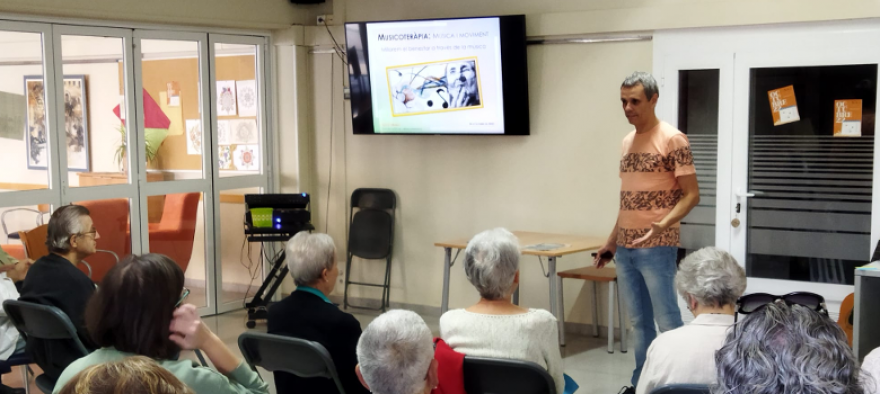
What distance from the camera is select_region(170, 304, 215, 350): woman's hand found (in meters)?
2.29

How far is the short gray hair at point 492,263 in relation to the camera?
2920mm

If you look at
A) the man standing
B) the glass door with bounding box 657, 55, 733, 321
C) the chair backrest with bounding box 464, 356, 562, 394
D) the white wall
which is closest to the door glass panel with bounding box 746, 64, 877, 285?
the glass door with bounding box 657, 55, 733, 321

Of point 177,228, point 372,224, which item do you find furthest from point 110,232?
point 372,224

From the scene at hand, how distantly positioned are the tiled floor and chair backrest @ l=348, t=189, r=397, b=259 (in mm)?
619

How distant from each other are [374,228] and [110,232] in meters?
1.95

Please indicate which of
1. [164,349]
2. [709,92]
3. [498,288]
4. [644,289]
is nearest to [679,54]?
[709,92]

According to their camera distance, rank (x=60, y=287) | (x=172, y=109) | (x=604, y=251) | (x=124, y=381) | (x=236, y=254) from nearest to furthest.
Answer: (x=124, y=381)
(x=60, y=287)
(x=604, y=251)
(x=172, y=109)
(x=236, y=254)

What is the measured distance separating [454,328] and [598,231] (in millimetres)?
3273

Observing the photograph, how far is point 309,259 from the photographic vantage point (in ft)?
10.5

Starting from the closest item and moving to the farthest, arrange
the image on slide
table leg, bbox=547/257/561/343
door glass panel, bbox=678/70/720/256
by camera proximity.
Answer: table leg, bbox=547/257/561/343
door glass panel, bbox=678/70/720/256
the image on slide

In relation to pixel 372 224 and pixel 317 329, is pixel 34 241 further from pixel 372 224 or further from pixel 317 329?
pixel 317 329

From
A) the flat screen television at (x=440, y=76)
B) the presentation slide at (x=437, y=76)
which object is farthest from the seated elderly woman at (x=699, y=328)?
the presentation slide at (x=437, y=76)

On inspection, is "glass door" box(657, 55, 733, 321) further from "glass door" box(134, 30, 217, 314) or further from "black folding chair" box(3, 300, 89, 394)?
"black folding chair" box(3, 300, 89, 394)

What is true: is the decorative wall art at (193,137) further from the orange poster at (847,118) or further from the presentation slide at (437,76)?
the orange poster at (847,118)
